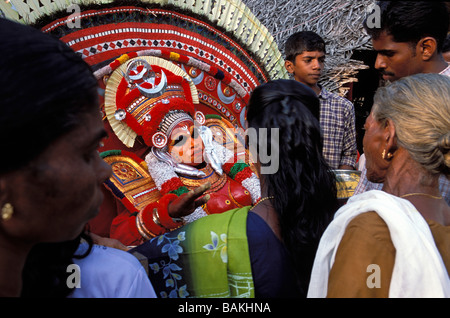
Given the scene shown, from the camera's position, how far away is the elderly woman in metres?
0.89

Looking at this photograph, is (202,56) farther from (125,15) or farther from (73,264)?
(73,264)

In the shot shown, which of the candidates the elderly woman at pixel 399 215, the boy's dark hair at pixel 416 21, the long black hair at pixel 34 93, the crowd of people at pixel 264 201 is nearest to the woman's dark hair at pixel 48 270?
the crowd of people at pixel 264 201

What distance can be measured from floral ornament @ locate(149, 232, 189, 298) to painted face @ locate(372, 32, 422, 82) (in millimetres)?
1710

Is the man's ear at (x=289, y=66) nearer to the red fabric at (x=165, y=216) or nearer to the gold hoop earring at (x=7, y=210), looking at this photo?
the red fabric at (x=165, y=216)

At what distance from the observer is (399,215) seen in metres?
0.93

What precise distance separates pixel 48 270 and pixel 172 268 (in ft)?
1.71

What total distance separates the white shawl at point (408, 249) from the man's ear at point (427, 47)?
59.5 inches

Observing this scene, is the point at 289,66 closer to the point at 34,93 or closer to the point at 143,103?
the point at 143,103

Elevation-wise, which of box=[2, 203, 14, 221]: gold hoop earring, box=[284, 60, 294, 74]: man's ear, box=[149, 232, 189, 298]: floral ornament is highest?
box=[284, 60, 294, 74]: man's ear

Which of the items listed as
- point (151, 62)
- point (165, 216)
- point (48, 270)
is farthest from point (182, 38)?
point (48, 270)

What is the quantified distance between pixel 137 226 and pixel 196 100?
1318 mm

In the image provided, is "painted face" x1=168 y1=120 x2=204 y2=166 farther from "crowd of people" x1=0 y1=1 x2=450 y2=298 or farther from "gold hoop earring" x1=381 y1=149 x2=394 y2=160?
"gold hoop earring" x1=381 y1=149 x2=394 y2=160

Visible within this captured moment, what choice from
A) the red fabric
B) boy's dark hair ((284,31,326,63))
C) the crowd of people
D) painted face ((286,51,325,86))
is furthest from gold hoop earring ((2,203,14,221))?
boy's dark hair ((284,31,326,63))
